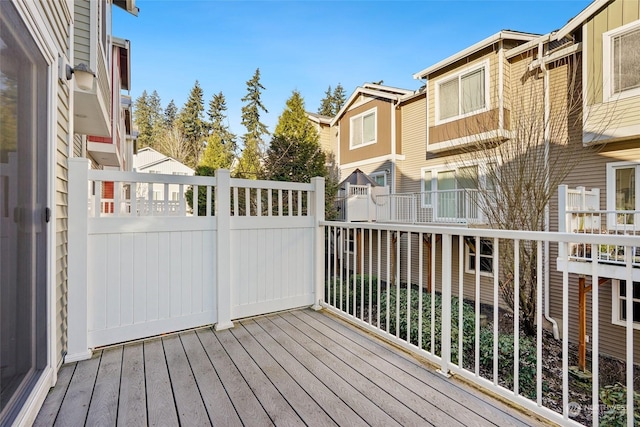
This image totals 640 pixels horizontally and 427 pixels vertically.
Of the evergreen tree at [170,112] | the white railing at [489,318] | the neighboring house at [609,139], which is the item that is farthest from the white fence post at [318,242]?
the evergreen tree at [170,112]

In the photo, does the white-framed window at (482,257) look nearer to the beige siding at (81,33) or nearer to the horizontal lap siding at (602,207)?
the horizontal lap siding at (602,207)

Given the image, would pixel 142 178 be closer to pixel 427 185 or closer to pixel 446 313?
pixel 446 313

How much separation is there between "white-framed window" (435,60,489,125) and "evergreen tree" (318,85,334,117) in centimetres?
1915

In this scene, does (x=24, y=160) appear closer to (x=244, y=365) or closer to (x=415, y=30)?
(x=244, y=365)

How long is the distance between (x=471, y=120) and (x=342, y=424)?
7646mm

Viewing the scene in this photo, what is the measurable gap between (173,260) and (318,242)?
1505 mm

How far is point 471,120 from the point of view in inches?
297

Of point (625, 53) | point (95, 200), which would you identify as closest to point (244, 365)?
point (95, 200)

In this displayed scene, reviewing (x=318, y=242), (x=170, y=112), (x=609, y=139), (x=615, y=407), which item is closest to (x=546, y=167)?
(x=609, y=139)

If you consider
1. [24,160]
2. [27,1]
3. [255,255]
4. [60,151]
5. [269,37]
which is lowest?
[255,255]

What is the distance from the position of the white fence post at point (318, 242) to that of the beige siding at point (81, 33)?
2.58 meters

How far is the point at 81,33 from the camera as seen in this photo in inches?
121

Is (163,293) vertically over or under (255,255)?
under

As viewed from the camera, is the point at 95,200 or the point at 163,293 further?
the point at 163,293
